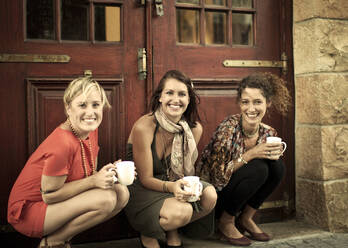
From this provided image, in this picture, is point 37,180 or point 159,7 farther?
point 159,7

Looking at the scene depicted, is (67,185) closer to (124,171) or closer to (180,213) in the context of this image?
(124,171)

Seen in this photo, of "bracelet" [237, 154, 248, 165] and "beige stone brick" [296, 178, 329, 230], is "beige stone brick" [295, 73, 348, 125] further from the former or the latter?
"bracelet" [237, 154, 248, 165]

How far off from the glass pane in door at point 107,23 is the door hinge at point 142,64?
0.58 feet

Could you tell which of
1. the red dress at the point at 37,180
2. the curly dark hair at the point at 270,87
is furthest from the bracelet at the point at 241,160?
the red dress at the point at 37,180

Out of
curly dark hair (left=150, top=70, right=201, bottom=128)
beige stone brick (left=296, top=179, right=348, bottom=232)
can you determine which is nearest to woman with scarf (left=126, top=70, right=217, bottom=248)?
curly dark hair (left=150, top=70, right=201, bottom=128)

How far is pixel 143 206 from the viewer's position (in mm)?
2592

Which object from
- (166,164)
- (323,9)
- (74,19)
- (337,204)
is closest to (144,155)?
A: (166,164)

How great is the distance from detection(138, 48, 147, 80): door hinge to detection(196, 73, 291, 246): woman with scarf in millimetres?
646

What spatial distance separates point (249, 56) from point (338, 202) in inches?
50.7

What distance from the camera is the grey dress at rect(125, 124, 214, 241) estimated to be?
2.54 m

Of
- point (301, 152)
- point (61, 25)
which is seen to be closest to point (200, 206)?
point (301, 152)

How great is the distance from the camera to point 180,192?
2.42m

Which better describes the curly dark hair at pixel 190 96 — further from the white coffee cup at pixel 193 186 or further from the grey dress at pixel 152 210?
the white coffee cup at pixel 193 186

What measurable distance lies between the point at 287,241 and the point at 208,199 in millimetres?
749
